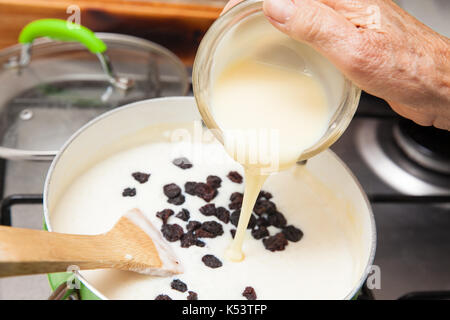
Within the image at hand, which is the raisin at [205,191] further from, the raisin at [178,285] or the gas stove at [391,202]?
the gas stove at [391,202]

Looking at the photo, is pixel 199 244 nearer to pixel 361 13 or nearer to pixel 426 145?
pixel 361 13

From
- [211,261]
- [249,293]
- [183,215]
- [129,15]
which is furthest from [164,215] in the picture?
[129,15]

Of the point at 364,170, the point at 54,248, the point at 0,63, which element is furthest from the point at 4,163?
the point at 364,170

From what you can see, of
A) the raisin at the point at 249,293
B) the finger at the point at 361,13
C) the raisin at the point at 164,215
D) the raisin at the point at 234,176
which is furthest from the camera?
the raisin at the point at 234,176

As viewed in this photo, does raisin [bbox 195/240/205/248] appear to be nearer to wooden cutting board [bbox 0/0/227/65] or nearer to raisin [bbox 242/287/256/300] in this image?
raisin [bbox 242/287/256/300]

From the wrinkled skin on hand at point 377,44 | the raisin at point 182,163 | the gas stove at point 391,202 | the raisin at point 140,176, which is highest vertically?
the wrinkled skin on hand at point 377,44

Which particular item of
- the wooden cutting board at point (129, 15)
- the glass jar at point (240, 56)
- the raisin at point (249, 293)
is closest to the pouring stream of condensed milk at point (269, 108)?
the glass jar at point (240, 56)
